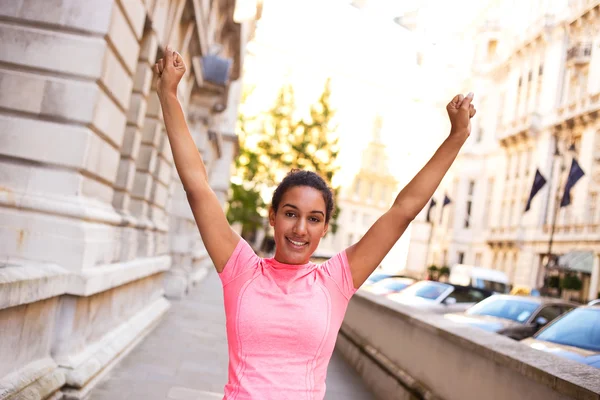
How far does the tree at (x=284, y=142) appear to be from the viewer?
5331 cm

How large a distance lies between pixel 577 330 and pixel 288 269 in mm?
7643

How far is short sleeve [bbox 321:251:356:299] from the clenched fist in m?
0.65

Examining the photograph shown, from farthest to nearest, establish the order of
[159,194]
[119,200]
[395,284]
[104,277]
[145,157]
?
[395,284] → [159,194] → [145,157] → [119,200] → [104,277]

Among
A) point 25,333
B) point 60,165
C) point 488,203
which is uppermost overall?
point 488,203

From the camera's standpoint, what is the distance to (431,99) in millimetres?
75938

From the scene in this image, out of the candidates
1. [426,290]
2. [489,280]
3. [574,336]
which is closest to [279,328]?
[574,336]

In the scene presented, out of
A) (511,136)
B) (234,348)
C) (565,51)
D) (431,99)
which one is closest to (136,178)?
(234,348)

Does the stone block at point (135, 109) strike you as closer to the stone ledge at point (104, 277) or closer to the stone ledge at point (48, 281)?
the stone ledge at point (104, 277)

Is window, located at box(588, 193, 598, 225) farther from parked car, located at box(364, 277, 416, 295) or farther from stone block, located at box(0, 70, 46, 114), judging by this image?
stone block, located at box(0, 70, 46, 114)

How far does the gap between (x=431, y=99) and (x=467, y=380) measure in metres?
Result: 71.7

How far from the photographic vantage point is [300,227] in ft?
8.54

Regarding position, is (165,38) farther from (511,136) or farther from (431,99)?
(431,99)

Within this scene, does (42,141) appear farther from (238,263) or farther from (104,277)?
(238,263)

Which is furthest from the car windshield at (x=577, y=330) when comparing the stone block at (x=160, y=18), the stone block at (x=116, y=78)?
the stone block at (x=160, y=18)
